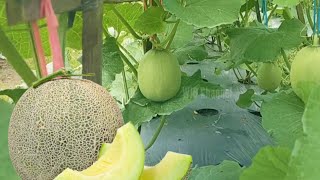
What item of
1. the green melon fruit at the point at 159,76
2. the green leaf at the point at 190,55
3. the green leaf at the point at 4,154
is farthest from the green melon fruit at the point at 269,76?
the green leaf at the point at 4,154

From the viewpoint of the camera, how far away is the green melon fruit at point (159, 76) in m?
1.29

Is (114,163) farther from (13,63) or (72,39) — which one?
(72,39)

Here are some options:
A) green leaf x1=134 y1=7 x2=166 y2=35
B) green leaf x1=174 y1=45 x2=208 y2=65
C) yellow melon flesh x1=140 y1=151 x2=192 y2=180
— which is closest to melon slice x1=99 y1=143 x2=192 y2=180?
yellow melon flesh x1=140 y1=151 x2=192 y2=180

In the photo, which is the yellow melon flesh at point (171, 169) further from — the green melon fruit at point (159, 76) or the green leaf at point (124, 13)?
the green leaf at point (124, 13)

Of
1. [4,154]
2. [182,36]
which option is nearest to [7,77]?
[182,36]

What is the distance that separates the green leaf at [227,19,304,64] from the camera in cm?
141

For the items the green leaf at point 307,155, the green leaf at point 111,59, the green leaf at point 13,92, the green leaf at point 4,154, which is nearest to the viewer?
the green leaf at point 307,155

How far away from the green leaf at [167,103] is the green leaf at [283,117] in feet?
0.71

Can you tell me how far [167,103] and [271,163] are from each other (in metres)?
0.63

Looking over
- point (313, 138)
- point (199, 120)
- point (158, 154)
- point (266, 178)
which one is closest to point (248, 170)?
point (266, 178)

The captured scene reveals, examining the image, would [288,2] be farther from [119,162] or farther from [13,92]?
[119,162]

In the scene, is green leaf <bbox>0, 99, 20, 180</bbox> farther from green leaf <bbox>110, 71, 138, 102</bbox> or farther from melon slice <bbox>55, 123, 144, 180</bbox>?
green leaf <bbox>110, 71, 138, 102</bbox>

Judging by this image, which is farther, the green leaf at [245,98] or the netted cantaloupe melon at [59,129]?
the green leaf at [245,98]

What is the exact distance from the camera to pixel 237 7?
1.25m
